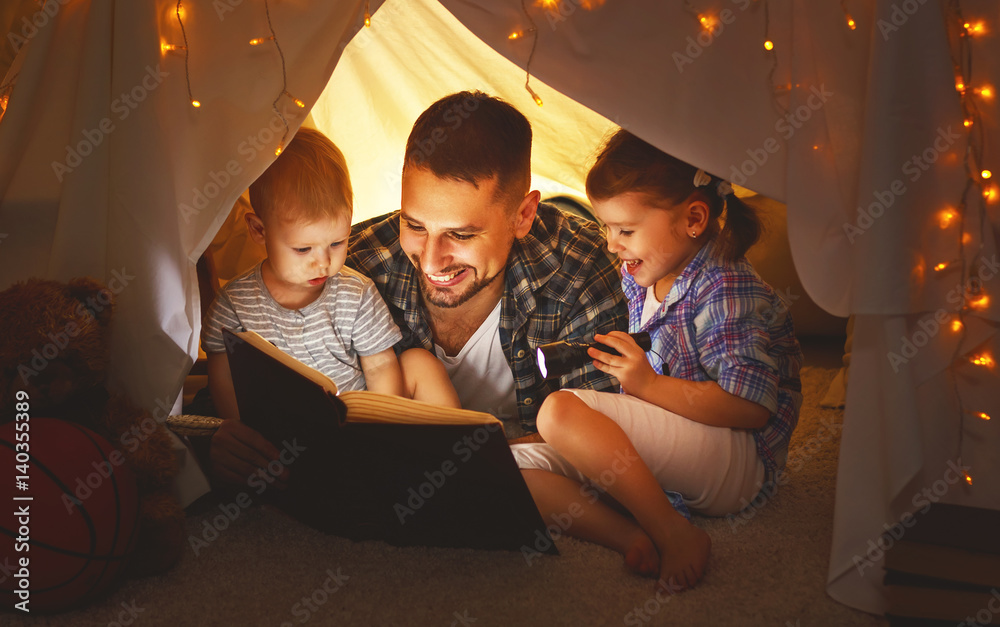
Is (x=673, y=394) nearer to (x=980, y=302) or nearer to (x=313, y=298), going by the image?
(x=980, y=302)

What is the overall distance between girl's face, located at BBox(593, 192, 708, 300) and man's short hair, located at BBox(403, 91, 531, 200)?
20 cm

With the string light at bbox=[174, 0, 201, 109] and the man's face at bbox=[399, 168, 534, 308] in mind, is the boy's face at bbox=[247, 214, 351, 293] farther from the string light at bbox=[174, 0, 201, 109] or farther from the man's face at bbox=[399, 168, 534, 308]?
the string light at bbox=[174, 0, 201, 109]

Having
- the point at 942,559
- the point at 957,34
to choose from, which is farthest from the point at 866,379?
the point at 957,34

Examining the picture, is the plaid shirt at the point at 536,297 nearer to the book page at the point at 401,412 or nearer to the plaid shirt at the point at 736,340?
the plaid shirt at the point at 736,340

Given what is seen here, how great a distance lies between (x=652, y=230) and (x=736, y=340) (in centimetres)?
25

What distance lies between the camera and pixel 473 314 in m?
1.59

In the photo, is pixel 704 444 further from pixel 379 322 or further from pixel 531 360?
pixel 379 322

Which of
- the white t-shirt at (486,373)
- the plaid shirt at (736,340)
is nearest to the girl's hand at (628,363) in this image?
the plaid shirt at (736,340)

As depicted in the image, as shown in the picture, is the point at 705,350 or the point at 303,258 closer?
the point at 705,350

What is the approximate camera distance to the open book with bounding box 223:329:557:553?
1.03 meters

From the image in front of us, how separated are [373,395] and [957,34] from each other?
945 mm

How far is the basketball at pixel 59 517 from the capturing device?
3.04ft

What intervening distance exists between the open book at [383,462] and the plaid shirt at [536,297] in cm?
46

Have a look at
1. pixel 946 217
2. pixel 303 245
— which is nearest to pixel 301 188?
pixel 303 245
